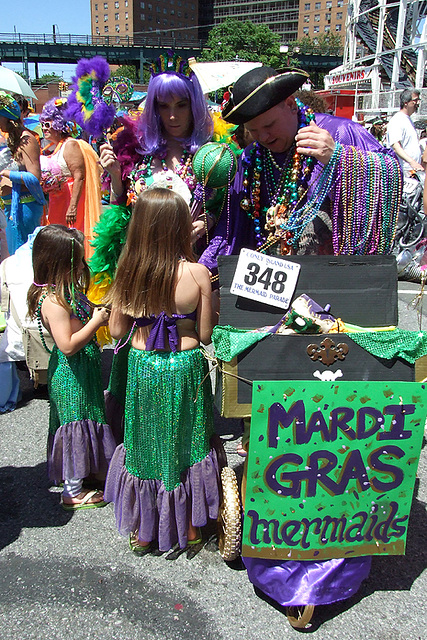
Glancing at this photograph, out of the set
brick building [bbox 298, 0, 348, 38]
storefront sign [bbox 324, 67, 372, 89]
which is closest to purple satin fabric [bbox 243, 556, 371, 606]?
storefront sign [bbox 324, 67, 372, 89]

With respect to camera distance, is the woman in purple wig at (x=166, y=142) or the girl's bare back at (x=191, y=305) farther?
the woman in purple wig at (x=166, y=142)

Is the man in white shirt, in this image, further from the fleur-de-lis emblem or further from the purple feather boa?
the fleur-de-lis emblem

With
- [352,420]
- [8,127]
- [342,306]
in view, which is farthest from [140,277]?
[8,127]

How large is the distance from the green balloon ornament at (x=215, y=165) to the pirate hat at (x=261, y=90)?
7.2 inches

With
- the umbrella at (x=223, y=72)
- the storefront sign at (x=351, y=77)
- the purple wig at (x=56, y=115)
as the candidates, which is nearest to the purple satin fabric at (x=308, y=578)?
the umbrella at (x=223, y=72)

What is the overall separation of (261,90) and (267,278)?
0.67 meters

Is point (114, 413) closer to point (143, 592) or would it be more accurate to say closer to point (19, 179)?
point (143, 592)

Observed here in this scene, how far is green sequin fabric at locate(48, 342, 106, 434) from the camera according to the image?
2301 mm

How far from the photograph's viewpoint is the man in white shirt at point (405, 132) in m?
6.28

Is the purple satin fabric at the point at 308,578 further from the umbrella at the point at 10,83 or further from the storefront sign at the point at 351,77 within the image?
the storefront sign at the point at 351,77

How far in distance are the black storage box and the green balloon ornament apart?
0.48 metres

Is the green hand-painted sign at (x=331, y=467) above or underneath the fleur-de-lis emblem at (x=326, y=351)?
underneath

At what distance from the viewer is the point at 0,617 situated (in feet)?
6.00

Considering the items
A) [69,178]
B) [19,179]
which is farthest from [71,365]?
[69,178]
